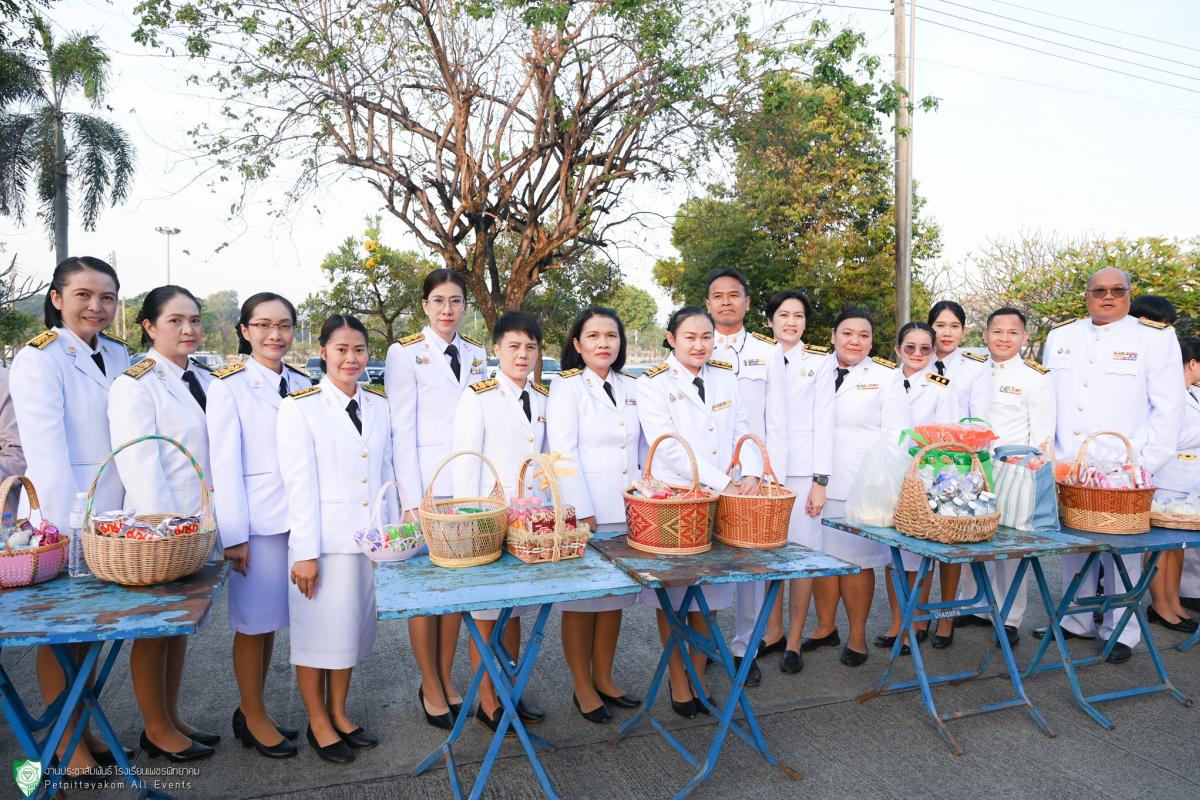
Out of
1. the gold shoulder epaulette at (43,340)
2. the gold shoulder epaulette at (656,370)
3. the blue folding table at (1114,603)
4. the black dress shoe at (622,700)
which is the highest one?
the gold shoulder epaulette at (43,340)

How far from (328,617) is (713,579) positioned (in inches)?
62.9

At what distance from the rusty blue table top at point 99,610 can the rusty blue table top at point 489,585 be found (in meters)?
0.57

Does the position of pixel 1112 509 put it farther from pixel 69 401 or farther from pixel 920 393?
Answer: pixel 69 401

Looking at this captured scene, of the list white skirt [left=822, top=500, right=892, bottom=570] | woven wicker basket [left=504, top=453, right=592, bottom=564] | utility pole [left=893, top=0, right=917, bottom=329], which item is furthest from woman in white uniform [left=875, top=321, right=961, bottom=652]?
utility pole [left=893, top=0, right=917, bottom=329]

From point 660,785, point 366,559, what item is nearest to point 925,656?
point 660,785

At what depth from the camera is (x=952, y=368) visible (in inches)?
191

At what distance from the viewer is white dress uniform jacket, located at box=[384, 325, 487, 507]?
12.1 feet

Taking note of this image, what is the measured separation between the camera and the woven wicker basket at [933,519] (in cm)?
320

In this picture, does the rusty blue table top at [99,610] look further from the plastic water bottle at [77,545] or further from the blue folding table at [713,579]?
the blue folding table at [713,579]

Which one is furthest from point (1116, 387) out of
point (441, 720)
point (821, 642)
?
point (441, 720)

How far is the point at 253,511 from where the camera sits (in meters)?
3.16

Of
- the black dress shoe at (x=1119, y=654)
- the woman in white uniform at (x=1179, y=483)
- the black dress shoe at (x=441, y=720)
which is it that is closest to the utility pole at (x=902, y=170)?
the woman in white uniform at (x=1179, y=483)

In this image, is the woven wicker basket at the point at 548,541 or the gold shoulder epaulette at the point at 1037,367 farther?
the gold shoulder epaulette at the point at 1037,367

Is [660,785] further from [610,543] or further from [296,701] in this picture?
[296,701]
